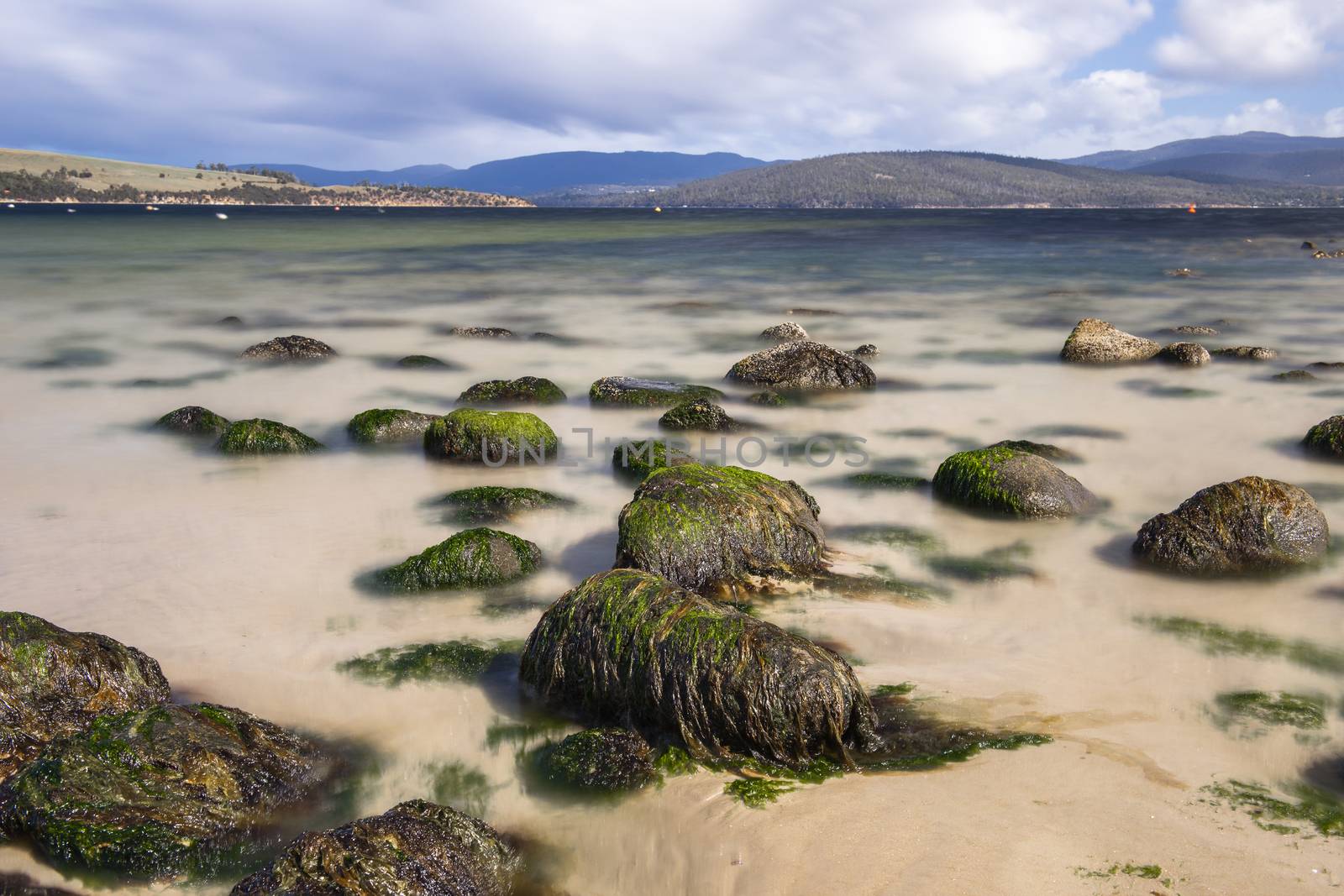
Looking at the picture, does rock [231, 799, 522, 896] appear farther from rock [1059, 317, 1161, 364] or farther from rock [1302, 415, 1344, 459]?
rock [1059, 317, 1161, 364]

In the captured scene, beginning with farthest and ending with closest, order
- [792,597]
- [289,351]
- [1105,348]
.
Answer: [289,351] → [1105,348] → [792,597]

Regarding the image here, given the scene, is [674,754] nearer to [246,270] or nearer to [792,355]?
[792,355]

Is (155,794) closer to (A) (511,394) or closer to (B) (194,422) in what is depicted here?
(B) (194,422)

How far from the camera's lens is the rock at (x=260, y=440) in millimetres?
10227

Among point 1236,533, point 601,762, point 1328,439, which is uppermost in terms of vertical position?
point 1328,439

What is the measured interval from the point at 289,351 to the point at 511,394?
222 inches

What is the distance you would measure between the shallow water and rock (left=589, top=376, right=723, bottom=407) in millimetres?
435

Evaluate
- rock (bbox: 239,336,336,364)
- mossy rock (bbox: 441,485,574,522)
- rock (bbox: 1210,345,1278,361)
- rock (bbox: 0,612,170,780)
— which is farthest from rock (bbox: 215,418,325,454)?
rock (bbox: 1210,345,1278,361)

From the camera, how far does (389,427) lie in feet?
35.7

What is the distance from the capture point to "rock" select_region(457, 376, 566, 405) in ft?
41.9

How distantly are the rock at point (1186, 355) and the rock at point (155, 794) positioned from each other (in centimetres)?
1452

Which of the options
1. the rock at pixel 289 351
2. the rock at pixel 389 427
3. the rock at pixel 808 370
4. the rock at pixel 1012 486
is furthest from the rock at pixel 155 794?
the rock at pixel 289 351

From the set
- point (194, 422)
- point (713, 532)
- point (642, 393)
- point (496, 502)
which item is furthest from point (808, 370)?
point (194, 422)

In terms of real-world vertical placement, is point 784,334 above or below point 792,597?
above
